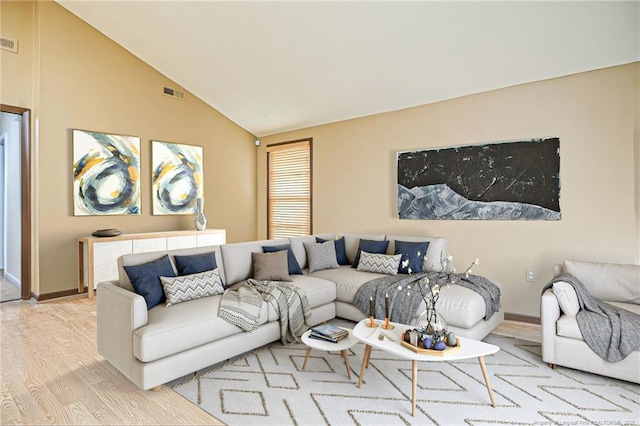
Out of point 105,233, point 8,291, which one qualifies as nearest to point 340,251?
point 105,233

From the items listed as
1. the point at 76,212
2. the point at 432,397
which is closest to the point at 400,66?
the point at 432,397

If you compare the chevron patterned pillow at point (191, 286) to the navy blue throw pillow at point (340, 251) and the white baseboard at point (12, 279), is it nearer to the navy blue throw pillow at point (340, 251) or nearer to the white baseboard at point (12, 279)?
the navy blue throw pillow at point (340, 251)

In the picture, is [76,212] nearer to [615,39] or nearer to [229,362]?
[229,362]

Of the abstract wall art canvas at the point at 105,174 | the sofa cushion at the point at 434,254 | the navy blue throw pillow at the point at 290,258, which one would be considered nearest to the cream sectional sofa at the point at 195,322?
the navy blue throw pillow at the point at 290,258

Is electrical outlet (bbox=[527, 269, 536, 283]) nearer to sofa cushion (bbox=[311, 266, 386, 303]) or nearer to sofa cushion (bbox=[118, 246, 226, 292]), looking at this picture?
sofa cushion (bbox=[311, 266, 386, 303])

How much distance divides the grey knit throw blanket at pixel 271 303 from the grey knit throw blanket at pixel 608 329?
2257mm

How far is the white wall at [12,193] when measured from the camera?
5406 millimetres

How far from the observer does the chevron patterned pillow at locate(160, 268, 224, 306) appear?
3027 millimetres

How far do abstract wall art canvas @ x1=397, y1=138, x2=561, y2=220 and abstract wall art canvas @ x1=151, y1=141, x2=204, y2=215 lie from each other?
11.4ft

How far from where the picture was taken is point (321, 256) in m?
4.53

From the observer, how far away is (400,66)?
4.37 m

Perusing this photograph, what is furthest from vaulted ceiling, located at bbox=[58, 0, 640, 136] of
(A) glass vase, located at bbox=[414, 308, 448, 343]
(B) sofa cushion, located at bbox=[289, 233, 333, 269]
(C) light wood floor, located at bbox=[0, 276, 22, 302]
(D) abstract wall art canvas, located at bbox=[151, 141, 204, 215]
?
(C) light wood floor, located at bbox=[0, 276, 22, 302]

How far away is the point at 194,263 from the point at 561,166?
3.88 meters

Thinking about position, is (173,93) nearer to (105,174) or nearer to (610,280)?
(105,174)
